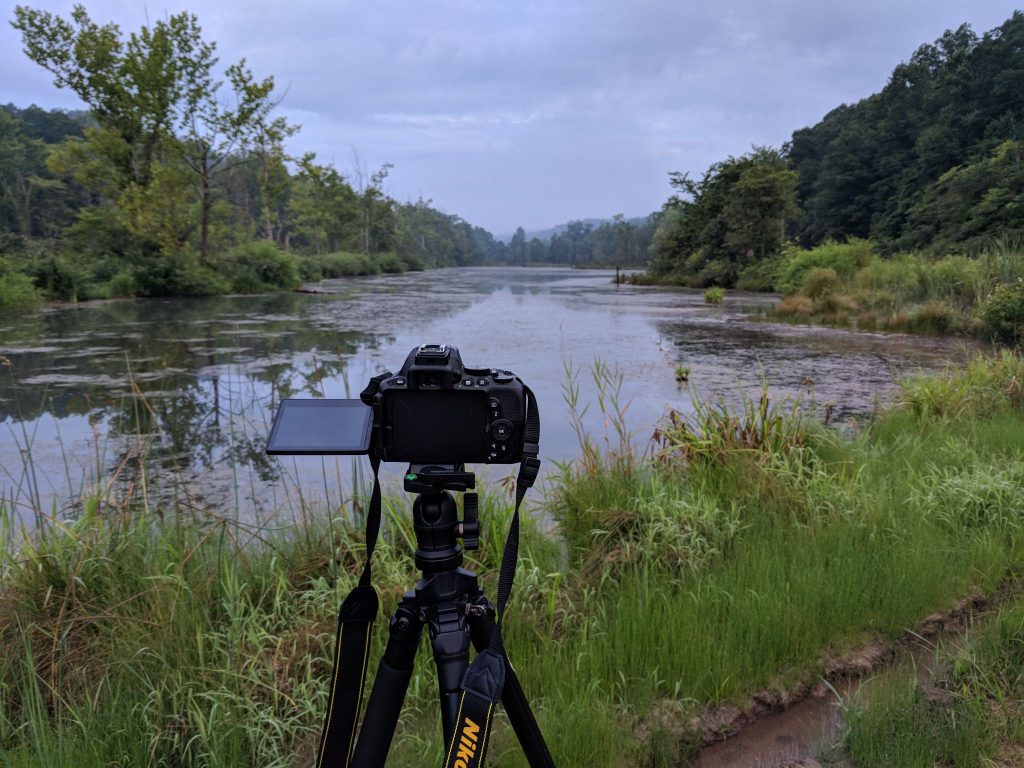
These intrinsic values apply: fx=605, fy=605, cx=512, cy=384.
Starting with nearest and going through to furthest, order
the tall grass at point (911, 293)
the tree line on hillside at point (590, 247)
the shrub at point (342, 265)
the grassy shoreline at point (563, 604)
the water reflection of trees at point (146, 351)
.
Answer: the grassy shoreline at point (563, 604) → the water reflection of trees at point (146, 351) → the tall grass at point (911, 293) → the shrub at point (342, 265) → the tree line on hillside at point (590, 247)

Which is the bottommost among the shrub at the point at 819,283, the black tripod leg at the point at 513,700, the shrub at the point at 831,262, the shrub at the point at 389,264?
the black tripod leg at the point at 513,700

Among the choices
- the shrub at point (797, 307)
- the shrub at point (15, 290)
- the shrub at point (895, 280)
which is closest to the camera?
the shrub at point (895, 280)

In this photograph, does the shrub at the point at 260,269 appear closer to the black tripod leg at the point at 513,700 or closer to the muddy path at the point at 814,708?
the muddy path at the point at 814,708

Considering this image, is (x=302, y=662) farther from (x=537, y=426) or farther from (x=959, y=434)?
(x=959, y=434)

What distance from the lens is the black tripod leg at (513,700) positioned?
3.08ft

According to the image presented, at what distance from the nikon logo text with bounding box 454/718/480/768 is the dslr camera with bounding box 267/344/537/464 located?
0.34 metres

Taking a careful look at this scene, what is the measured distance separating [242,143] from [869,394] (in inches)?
798

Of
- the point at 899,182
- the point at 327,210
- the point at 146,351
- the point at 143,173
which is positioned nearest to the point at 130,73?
the point at 143,173

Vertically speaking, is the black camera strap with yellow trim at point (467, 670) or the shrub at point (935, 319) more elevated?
the black camera strap with yellow trim at point (467, 670)

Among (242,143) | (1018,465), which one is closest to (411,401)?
(1018,465)

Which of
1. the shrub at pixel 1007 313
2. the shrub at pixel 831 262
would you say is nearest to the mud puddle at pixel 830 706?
the shrub at pixel 1007 313

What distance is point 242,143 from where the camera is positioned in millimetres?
19828

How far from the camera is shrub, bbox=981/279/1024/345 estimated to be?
702 cm

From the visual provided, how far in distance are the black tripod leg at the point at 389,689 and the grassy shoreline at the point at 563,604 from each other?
50 cm
